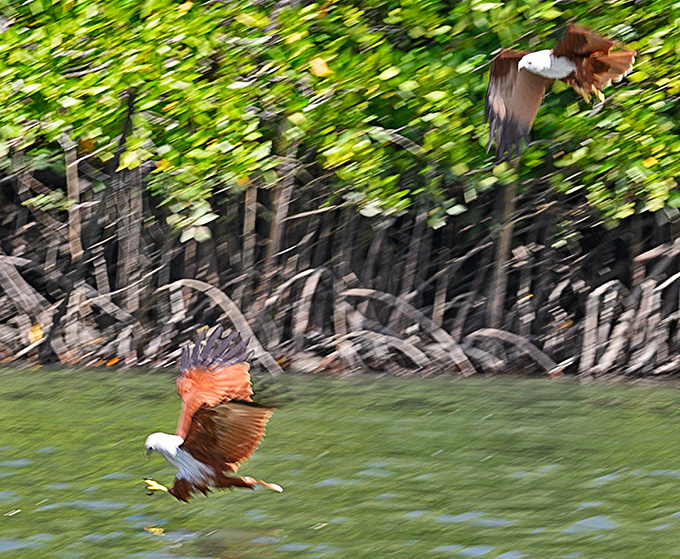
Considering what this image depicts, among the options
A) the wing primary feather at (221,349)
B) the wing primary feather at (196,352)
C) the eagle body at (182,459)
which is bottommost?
the eagle body at (182,459)

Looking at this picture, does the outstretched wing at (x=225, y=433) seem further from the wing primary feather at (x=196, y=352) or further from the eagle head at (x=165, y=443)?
the wing primary feather at (x=196, y=352)

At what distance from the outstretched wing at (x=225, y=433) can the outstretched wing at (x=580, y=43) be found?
7.71 ft

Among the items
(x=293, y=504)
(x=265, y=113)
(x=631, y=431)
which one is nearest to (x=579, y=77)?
(x=631, y=431)

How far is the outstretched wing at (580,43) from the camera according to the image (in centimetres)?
574

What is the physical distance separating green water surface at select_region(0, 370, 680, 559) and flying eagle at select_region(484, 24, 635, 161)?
1.66m

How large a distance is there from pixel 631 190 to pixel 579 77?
236cm

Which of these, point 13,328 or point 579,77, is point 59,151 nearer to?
point 13,328

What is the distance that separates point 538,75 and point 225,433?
278 cm

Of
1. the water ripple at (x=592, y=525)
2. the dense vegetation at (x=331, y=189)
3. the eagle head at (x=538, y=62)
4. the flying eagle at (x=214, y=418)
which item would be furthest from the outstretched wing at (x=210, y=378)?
the dense vegetation at (x=331, y=189)

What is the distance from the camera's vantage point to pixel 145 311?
941cm

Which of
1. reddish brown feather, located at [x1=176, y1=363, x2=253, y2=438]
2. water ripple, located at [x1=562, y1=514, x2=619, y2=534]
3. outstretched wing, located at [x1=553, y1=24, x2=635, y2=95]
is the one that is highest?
outstretched wing, located at [x1=553, y1=24, x2=635, y2=95]

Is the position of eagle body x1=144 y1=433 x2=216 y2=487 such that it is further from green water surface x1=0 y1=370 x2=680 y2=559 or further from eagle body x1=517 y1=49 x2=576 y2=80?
eagle body x1=517 y1=49 x2=576 y2=80

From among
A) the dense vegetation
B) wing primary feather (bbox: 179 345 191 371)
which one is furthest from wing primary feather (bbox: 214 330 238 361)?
the dense vegetation

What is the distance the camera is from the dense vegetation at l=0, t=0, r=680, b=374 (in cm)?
812
